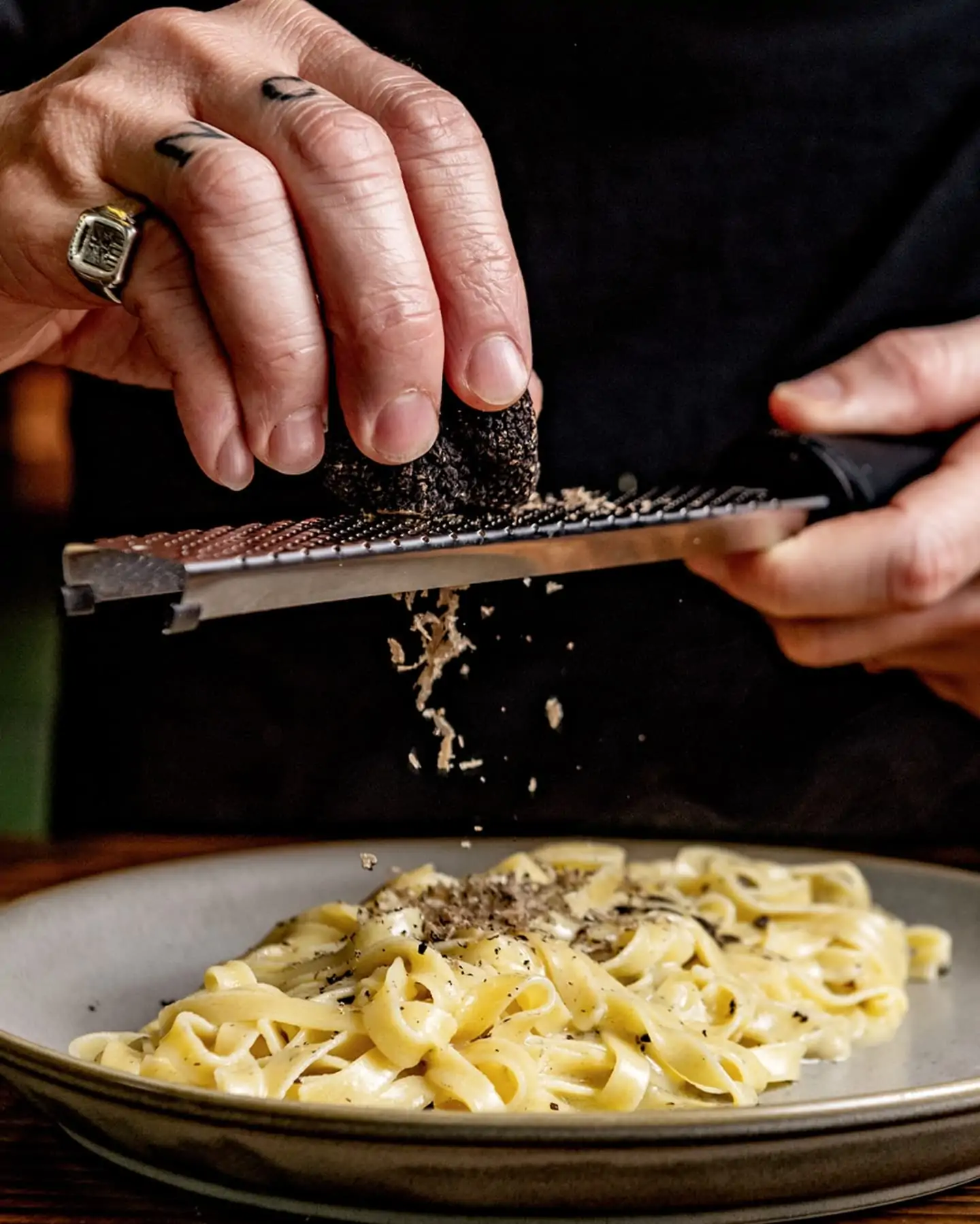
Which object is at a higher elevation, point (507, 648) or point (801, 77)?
point (801, 77)

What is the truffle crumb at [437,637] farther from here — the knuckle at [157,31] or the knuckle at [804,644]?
the knuckle at [157,31]

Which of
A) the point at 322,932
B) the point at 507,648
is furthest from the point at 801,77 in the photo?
the point at 322,932

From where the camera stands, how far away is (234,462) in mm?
1705

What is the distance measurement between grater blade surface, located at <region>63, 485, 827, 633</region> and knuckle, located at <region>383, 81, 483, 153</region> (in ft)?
1.50

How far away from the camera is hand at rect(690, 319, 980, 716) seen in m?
2.26

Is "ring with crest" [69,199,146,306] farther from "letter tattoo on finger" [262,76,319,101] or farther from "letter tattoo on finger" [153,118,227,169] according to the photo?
"letter tattoo on finger" [262,76,319,101]

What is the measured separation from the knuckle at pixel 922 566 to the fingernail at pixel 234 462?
1.05m

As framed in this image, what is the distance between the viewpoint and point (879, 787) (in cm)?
336

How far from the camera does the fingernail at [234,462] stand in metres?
1.70

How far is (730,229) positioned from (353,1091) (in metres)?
1.99

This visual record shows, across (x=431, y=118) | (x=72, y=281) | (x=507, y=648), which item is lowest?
(x=507, y=648)

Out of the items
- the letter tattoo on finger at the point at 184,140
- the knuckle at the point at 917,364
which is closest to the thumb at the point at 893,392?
the knuckle at the point at 917,364

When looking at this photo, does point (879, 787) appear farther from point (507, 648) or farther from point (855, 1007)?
point (855, 1007)

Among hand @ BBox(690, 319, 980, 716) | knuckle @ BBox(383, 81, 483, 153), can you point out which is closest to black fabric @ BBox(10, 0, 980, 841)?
hand @ BBox(690, 319, 980, 716)
